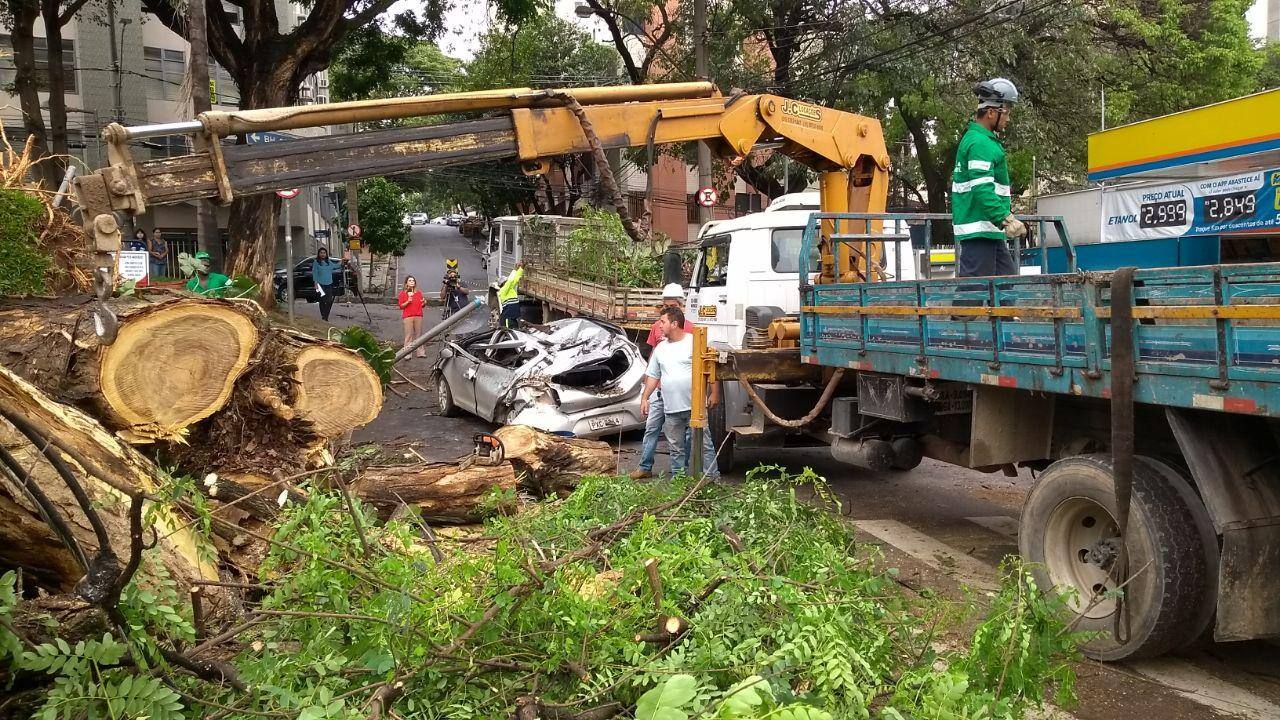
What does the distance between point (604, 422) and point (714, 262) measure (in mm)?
2080

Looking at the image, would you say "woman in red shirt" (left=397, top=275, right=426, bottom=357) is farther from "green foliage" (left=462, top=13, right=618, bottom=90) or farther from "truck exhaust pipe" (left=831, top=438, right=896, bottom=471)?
"green foliage" (left=462, top=13, right=618, bottom=90)

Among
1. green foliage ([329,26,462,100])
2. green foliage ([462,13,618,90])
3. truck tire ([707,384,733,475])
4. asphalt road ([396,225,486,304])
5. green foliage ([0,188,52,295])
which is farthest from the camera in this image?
asphalt road ([396,225,486,304])

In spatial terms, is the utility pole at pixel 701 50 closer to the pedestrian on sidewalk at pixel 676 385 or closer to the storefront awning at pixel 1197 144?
the storefront awning at pixel 1197 144

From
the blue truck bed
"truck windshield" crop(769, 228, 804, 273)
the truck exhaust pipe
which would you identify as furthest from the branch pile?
"truck windshield" crop(769, 228, 804, 273)

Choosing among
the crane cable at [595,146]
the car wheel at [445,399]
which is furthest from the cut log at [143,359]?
the car wheel at [445,399]

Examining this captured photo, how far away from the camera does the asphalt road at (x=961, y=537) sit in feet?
13.7

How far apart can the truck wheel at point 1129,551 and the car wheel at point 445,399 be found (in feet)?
28.5

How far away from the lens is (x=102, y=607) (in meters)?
2.54

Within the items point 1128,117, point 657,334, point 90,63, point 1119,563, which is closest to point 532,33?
point 90,63

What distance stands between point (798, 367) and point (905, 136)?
19.6 meters

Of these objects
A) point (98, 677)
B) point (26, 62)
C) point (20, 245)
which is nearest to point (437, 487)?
point (20, 245)

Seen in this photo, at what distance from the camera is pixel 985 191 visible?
6125 mm

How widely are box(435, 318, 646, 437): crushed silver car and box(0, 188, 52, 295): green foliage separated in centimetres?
469

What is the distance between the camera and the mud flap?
13.0 feet
